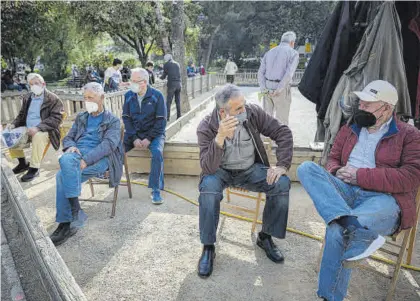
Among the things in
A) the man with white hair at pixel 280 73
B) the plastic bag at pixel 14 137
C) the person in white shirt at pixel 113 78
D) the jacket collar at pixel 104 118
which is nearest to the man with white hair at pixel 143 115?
the jacket collar at pixel 104 118

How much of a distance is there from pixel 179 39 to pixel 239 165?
7.54 m

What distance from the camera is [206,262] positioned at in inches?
103

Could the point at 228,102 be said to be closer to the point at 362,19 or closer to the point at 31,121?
the point at 362,19

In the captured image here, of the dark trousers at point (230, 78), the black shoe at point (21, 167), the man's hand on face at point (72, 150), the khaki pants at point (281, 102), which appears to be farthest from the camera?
the dark trousers at point (230, 78)

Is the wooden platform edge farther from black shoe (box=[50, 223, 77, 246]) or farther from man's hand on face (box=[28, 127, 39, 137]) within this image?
black shoe (box=[50, 223, 77, 246])

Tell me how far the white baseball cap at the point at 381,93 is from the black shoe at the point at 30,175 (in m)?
4.29

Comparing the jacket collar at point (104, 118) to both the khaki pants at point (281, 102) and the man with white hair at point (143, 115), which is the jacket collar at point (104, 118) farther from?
the khaki pants at point (281, 102)

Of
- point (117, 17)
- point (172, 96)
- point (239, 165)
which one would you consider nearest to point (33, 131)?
point (239, 165)

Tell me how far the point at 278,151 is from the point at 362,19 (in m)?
1.29

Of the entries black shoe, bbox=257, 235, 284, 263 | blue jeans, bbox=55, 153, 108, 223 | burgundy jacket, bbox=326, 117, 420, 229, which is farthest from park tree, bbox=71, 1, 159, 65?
burgundy jacket, bbox=326, 117, 420, 229

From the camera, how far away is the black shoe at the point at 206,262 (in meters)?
2.57

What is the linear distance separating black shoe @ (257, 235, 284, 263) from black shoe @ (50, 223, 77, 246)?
1.79m

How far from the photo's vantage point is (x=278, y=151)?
9.40 feet

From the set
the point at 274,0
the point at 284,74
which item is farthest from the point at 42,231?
the point at 274,0
